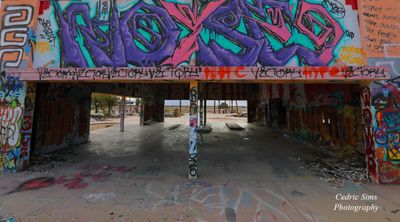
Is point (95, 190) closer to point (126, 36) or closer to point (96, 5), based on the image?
point (126, 36)

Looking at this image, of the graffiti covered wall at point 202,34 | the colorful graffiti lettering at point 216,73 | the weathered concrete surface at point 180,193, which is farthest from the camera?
the graffiti covered wall at point 202,34

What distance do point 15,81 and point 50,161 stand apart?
3.45 meters

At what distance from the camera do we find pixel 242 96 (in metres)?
21.0

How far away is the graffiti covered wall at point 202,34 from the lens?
6.50 metres

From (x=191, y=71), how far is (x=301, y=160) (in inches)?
255

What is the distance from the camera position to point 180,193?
17.6 ft

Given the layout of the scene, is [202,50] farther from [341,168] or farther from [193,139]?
[341,168]

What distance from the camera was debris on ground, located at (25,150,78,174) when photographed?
7230 mm

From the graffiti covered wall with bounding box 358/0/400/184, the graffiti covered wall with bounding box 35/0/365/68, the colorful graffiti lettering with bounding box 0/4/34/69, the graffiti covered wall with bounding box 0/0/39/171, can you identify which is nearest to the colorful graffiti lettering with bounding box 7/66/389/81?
the graffiti covered wall with bounding box 35/0/365/68

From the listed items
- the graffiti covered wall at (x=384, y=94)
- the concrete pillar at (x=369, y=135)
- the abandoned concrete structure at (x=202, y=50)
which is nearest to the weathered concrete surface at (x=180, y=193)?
the concrete pillar at (x=369, y=135)

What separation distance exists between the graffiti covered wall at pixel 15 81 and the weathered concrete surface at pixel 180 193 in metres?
0.97

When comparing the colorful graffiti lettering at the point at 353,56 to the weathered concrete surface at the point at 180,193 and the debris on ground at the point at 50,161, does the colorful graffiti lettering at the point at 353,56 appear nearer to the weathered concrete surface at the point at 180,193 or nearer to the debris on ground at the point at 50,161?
the weathered concrete surface at the point at 180,193

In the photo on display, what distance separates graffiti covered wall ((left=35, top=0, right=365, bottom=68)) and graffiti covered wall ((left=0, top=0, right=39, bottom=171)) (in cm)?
61

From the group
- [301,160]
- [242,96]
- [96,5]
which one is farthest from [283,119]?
[96,5]
